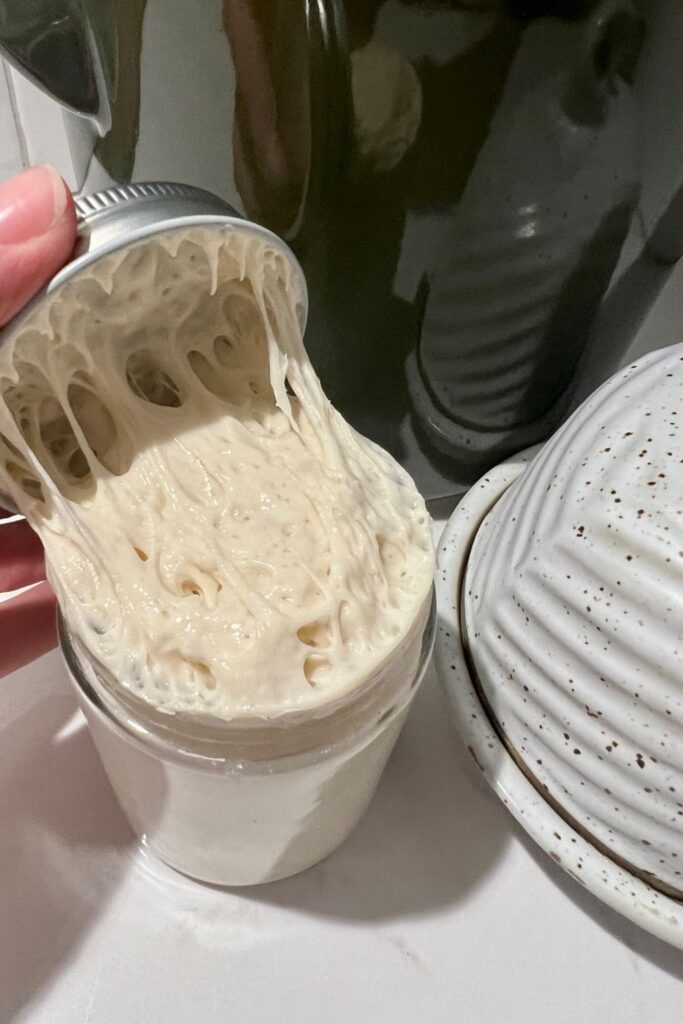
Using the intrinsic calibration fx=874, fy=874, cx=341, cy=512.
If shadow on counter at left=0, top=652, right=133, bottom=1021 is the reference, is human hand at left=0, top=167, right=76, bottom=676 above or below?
above

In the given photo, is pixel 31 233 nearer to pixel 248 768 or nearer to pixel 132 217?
pixel 132 217

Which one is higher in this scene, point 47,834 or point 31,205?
point 31,205

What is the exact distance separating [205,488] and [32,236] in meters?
0.07

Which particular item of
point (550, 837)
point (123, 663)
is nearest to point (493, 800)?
point (550, 837)

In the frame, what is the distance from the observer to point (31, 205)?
170mm

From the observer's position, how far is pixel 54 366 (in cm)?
19

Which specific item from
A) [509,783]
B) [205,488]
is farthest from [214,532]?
[509,783]

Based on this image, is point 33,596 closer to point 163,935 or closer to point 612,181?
point 163,935

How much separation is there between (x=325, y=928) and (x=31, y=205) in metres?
0.20

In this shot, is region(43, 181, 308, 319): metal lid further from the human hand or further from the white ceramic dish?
the white ceramic dish

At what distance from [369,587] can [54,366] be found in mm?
85

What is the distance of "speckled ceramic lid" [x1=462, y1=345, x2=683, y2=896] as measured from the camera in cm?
21

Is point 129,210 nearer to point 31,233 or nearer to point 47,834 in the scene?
point 31,233

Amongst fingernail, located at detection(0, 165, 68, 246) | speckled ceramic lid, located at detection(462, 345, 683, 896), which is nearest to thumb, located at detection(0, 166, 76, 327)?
fingernail, located at detection(0, 165, 68, 246)
